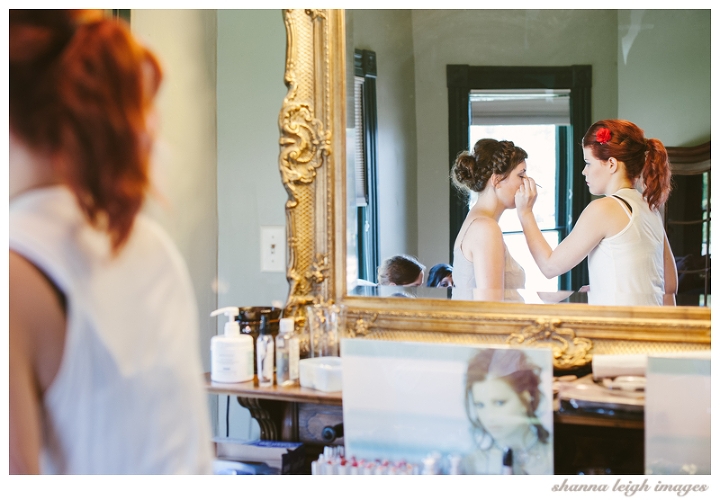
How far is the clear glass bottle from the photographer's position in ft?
3.39

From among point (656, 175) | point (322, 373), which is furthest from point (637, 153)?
point (322, 373)

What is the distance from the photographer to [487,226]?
1.00m

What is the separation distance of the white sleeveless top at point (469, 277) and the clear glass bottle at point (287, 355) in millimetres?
269

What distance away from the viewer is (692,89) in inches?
36.9

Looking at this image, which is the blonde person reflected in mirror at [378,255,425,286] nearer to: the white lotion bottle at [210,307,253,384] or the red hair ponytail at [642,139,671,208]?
the white lotion bottle at [210,307,253,384]

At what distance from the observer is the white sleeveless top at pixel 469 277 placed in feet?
3.24

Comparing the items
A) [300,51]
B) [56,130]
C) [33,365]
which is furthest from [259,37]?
[33,365]

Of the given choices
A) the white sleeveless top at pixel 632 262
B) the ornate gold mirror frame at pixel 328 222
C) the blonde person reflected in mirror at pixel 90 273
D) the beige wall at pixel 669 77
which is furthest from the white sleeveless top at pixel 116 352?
the beige wall at pixel 669 77

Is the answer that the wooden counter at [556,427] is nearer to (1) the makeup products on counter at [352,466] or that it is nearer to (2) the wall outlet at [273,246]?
(1) the makeup products on counter at [352,466]

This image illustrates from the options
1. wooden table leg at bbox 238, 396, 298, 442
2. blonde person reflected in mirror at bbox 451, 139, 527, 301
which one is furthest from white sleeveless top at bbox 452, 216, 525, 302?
wooden table leg at bbox 238, 396, 298, 442

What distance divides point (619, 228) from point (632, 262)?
2.2 inches

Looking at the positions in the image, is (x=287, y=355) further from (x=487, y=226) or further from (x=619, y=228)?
(x=619, y=228)

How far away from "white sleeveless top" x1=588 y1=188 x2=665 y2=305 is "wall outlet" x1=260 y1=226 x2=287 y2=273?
19.2 inches
